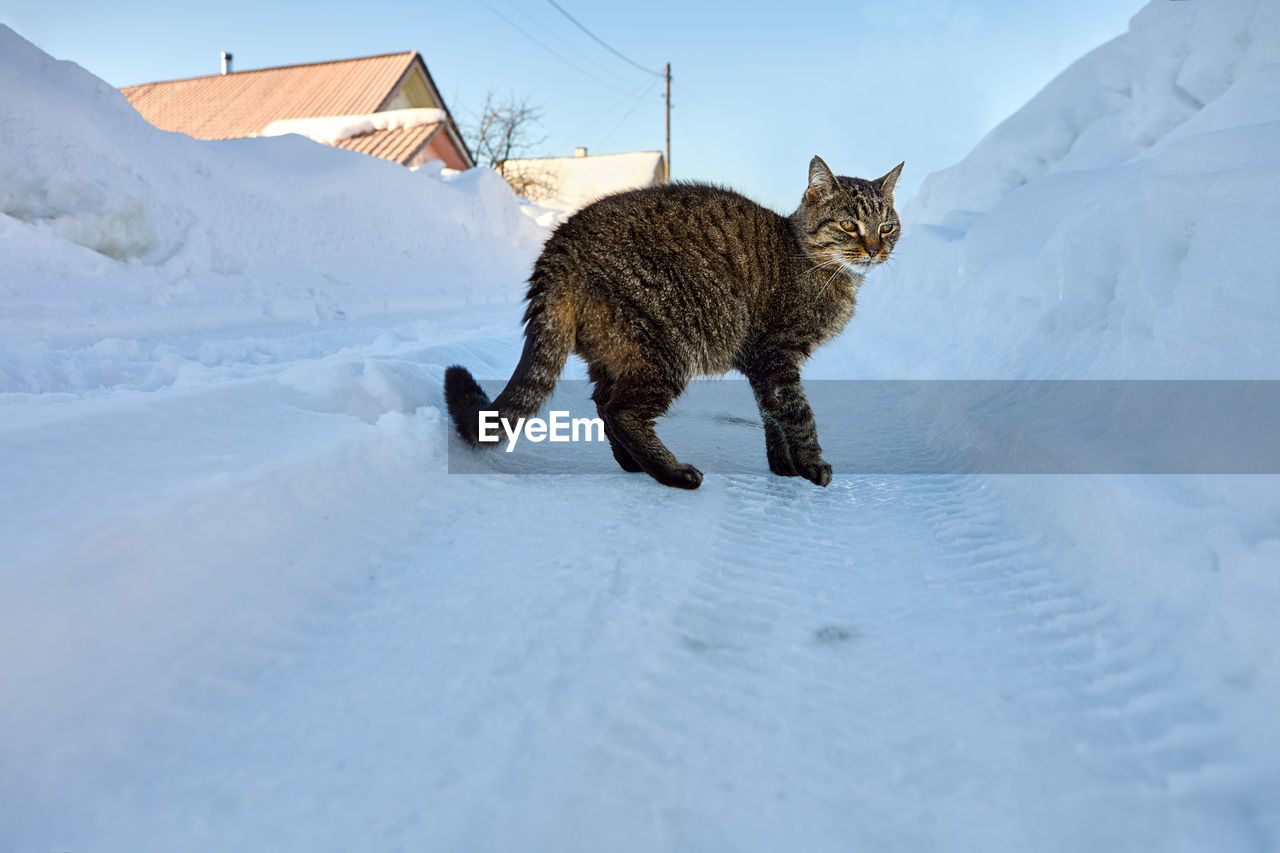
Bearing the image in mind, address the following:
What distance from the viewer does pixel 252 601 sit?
1.57 meters

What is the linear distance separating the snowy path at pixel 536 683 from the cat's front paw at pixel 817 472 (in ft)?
2.03

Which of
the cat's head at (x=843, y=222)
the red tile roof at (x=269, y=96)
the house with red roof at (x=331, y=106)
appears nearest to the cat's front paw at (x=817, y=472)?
the cat's head at (x=843, y=222)

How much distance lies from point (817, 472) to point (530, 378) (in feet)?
3.91

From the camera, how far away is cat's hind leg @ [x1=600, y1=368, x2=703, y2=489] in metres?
2.67

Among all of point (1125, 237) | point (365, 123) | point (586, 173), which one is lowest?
point (1125, 237)

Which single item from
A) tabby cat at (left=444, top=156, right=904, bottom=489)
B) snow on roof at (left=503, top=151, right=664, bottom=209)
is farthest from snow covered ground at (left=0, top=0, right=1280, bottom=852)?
snow on roof at (left=503, top=151, right=664, bottom=209)

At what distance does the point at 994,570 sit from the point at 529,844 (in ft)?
4.87

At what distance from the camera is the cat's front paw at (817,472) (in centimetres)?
280

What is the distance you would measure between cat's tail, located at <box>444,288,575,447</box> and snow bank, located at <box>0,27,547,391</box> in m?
1.75

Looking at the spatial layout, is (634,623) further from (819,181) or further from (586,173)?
(586,173)

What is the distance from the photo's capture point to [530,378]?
2.70 m

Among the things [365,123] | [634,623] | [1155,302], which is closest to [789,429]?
[1155,302]

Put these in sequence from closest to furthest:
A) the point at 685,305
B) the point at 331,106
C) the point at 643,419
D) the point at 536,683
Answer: the point at 536,683
the point at 643,419
the point at 685,305
the point at 331,106
